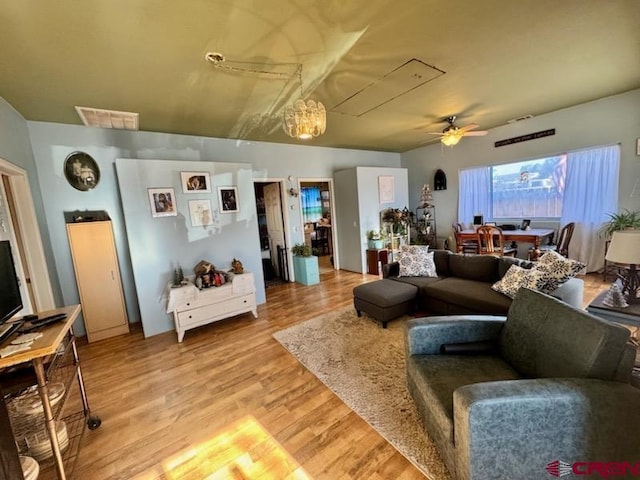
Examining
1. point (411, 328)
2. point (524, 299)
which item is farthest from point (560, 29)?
point (411, 328)

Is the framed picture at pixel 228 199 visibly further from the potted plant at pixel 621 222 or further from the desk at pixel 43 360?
the potted plant at pixel 621 222

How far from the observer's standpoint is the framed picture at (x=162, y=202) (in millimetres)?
3510

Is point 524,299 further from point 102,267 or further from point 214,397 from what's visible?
point 102,267

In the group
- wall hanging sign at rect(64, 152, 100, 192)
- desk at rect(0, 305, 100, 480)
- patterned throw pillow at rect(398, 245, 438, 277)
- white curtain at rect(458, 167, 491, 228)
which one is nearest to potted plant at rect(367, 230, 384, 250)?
patterned throw pillow at rect(398, 245, 438, 277)

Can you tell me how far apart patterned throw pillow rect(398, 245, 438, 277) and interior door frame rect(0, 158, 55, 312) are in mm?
4375

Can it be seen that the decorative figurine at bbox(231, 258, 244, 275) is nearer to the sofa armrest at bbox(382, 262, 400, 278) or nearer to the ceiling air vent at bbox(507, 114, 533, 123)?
the sofa armrest at bbox(382, 262, 400, 278)

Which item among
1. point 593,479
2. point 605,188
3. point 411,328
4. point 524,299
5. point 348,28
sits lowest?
point 593,479

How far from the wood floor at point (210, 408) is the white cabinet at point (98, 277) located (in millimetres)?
257

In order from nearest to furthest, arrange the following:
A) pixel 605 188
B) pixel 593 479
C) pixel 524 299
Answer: pixel 593 479, pixel 524 299, pixel 605 188

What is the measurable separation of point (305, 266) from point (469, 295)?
308 cm

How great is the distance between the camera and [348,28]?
6.51 feet

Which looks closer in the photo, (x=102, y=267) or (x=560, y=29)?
(x=560, y=29)

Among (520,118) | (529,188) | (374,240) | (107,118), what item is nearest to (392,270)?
(374,240)

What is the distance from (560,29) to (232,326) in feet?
15.3
